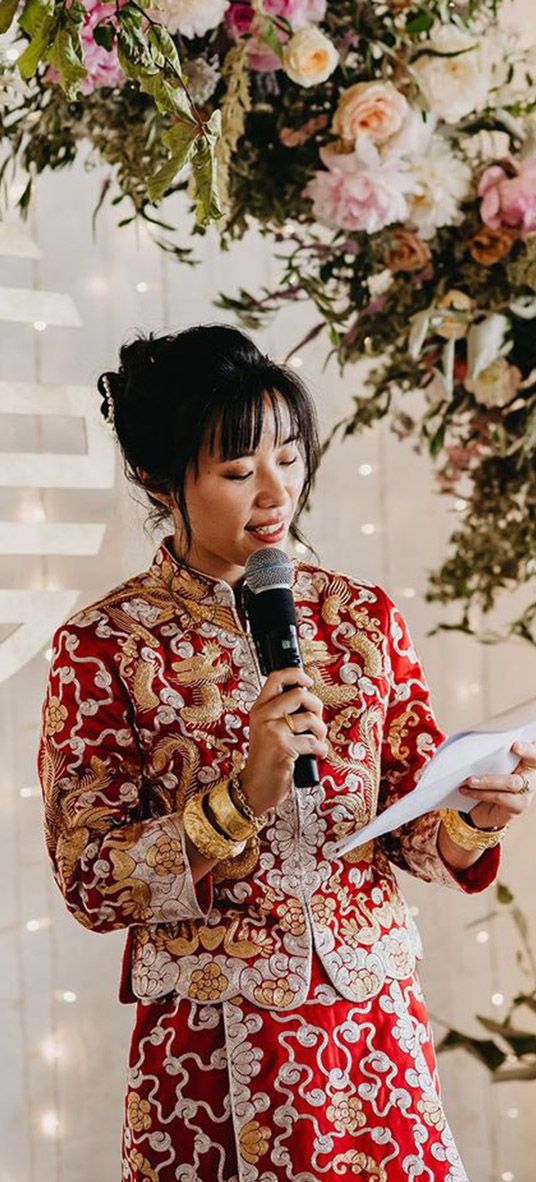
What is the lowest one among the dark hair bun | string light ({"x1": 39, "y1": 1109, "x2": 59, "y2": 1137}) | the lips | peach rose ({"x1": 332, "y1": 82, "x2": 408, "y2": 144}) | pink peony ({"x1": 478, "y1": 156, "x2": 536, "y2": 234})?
string light ({"x1": 39, "y1": 1109, "x2": 59, "y2": 1137})

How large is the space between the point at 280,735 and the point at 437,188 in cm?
123

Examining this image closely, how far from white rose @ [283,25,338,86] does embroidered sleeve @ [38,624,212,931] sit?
3.27 ft

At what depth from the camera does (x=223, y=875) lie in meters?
1.42

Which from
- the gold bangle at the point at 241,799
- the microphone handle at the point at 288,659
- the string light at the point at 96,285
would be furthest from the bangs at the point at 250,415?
the string light at the point at 96,285

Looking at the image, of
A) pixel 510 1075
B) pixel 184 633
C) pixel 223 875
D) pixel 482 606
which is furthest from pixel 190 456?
pixel 510 1075

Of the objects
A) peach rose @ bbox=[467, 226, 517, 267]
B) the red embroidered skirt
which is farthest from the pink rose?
the red embroidered skirt

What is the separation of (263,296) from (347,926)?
4.45ft

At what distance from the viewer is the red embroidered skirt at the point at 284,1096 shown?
1.38 m

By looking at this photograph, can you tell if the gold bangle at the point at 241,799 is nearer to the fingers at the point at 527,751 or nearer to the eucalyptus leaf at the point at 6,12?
the fingers at the point at 527,751

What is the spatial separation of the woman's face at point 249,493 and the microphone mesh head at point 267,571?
62 millimetres

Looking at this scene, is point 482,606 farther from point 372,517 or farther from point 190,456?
point 190,456

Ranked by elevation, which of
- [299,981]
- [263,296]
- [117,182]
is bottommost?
[299,981]

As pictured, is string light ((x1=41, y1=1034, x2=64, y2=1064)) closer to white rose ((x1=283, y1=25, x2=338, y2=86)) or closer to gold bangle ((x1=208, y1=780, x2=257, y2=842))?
gold bangle ((x1=208, y1=780, x2=257, y2=842))

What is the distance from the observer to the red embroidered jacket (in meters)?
1.39
